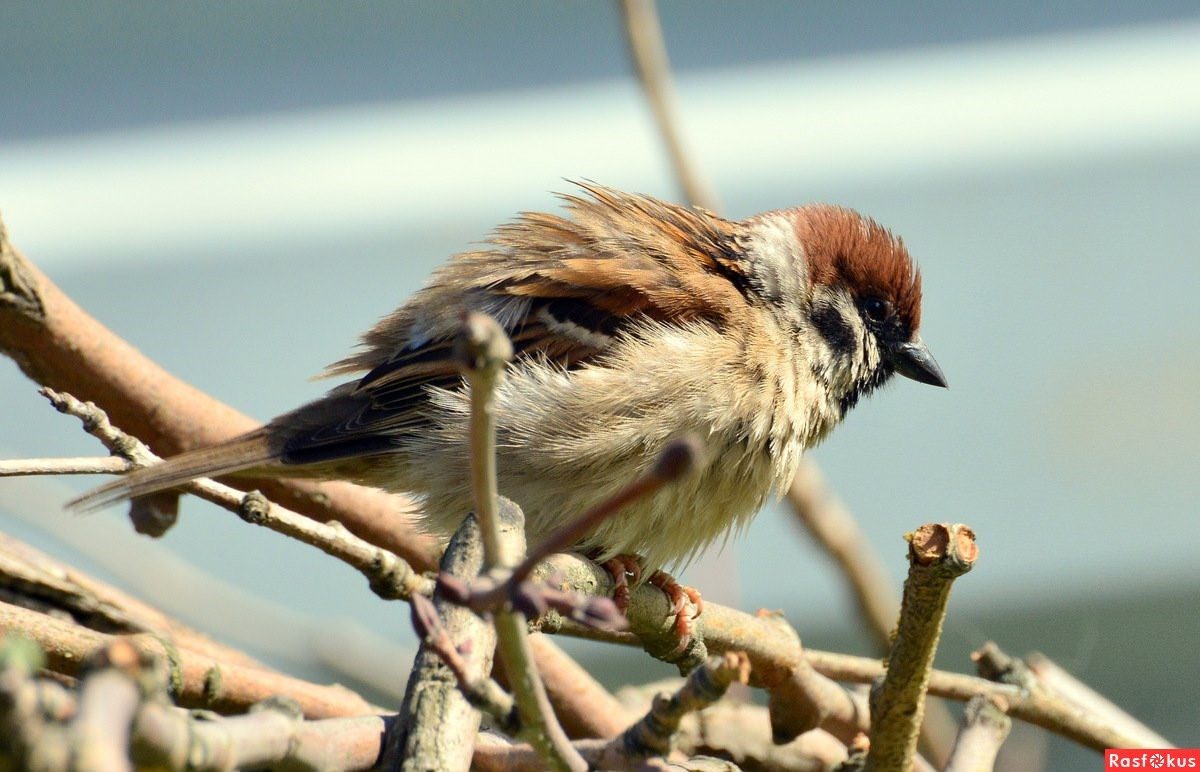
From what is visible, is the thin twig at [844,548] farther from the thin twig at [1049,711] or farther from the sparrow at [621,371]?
the thin twig at [1049,711]

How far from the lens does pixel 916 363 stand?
335cm

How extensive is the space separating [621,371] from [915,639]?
883 millimetres

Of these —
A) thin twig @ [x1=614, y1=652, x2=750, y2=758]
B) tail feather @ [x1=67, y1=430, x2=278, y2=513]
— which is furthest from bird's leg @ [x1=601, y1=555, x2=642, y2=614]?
thin twig @ [x1=614, y1=652, x2=750, y2=758]

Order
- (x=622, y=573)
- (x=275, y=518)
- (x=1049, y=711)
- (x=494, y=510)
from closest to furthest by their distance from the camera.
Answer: (x=494, y=510)
(x=275, y=518)
(x=1049, y=711)
(x=622, y=573)

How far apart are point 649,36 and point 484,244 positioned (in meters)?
0.73

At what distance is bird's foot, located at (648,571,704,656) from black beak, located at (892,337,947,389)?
0.91 metres

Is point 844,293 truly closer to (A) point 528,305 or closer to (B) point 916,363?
(B) point 916,363

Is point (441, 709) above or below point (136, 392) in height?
below

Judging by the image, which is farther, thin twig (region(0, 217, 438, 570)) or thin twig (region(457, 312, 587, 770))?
thin twig (region(0, 217, 438, 570))

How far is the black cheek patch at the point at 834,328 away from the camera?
125 inches

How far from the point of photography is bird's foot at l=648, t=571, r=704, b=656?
96.7 inches

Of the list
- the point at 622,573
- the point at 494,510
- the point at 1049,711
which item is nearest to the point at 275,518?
the point at 622,573

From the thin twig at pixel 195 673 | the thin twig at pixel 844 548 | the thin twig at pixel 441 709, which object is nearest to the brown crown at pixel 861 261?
the thin twig at pixel 844 548

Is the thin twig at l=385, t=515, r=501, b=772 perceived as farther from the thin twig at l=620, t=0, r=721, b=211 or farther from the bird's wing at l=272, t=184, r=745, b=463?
the thin twig at l=620, t=0, r=721, b=211
